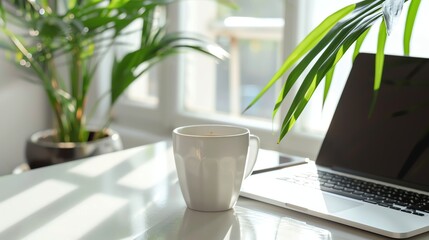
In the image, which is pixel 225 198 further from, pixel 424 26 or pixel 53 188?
pixel 424 26

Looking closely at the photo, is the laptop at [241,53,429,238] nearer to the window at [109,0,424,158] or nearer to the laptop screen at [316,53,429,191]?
the laptop screen at [316,53,429,191]

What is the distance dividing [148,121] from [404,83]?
3.86 ft

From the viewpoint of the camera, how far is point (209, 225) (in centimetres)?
91

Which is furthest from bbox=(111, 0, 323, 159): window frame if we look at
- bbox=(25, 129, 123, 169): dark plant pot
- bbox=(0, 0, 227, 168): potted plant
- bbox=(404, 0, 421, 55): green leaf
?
bbox=(404, 0, 421, 55): green leaf

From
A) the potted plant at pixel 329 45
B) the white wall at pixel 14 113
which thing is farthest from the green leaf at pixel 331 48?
the white wall at pixel 14 113

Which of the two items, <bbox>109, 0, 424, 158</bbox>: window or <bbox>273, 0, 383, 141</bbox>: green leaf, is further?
<bbox>109, 0, 424, 158</bbox>: window

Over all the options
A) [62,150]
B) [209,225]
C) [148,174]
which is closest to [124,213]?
[209,225]

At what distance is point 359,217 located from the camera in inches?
35.4

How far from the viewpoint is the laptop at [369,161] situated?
0.96 metres

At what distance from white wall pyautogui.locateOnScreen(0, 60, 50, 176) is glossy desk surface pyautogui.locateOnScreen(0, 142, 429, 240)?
45.0 inches

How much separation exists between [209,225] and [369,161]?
13.4 inches

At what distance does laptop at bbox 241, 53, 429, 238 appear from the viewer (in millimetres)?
961

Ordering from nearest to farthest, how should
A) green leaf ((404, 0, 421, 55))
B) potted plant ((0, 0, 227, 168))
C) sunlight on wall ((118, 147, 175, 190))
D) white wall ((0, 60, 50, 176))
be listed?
green leaf ((404, 0, 421, 55))
sunlight on wall ((118, 147, 175, 190))
potted plant ((0, 0, 227, 168))
white wall ((0, 60, 50, 176))

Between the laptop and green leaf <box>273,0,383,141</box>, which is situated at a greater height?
green leaf <box>273,0,383,141</box>
